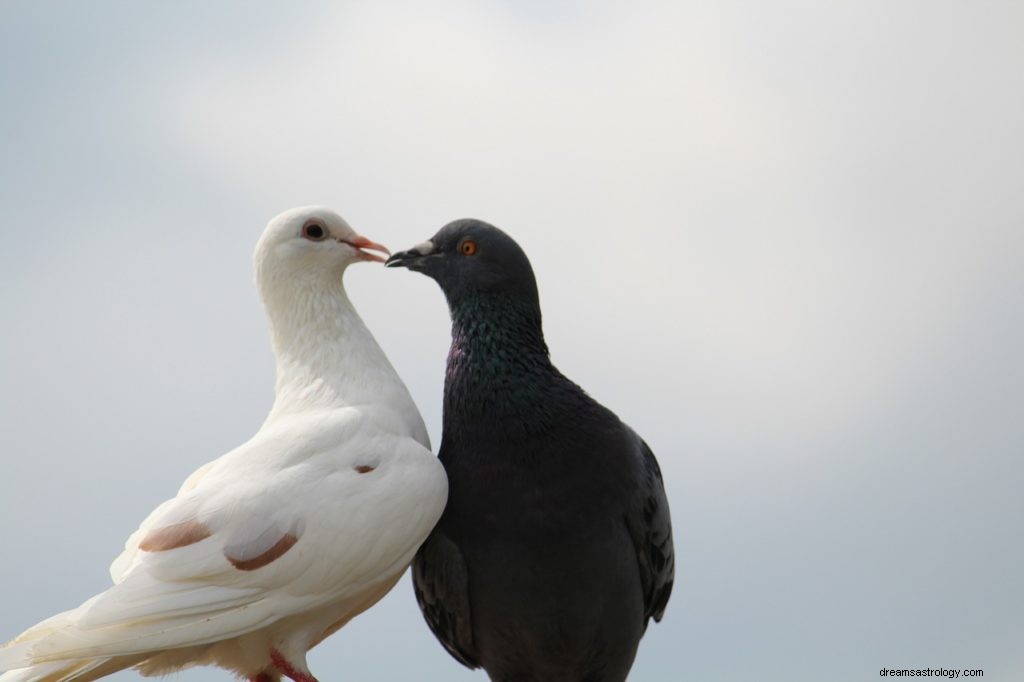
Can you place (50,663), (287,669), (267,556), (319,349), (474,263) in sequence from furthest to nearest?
(319,349) → (474,263) → (287,669) → (267,556) → (50,663)

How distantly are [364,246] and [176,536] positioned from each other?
1.97 m

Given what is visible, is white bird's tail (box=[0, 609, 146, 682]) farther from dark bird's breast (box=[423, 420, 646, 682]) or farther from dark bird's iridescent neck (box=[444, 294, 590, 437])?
dark bird's iridescent neck (box=[444, 294, 590, 437])

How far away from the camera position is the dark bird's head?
7301 millimetres

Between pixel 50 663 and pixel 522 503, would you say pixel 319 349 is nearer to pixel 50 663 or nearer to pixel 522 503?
pixel 522 503

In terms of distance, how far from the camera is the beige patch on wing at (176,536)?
6.60m

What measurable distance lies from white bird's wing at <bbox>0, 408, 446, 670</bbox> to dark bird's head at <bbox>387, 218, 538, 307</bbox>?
92 cm

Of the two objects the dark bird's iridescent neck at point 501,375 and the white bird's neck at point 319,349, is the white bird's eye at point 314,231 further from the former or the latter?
the dark bird's iridescent neck at point 501,375

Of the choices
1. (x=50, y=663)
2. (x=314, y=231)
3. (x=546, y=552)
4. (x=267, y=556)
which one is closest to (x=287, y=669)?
(x=267, y=556)

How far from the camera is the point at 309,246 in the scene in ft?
25.1

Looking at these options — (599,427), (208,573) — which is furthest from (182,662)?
(599,427)

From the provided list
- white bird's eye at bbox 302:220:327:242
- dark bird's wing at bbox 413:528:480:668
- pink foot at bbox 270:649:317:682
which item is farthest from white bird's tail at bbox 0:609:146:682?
white bird's eye at bbox 302:220:327:242

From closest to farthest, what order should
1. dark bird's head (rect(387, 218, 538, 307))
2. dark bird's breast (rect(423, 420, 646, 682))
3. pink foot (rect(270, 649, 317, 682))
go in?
pink foot (rect(270, 649, 317, 682)), dark bird's breast (rect(423, 420, 646, 682)), dark bird's head (rect(387, 218, 538, 307))

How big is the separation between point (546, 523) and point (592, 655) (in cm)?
75

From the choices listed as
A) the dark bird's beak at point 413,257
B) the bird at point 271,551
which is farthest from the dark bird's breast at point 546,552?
the dark bird's beak at point 413,257
